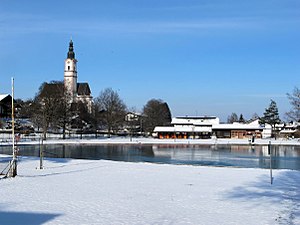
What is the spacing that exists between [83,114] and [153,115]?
25.2 m

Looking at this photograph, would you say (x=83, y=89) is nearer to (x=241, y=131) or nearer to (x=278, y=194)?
(x=241, y=131)

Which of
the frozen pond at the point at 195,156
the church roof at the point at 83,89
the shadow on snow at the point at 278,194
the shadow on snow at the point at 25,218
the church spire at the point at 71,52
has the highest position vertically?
the church spire at the point at 71,52

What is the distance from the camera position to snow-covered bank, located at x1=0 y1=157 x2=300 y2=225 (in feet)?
32.9

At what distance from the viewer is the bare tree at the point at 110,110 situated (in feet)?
260

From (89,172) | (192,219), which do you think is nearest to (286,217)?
(192,219)

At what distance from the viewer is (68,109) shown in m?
64.8

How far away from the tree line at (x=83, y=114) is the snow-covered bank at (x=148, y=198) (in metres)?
42.4

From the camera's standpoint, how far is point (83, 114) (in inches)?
2918

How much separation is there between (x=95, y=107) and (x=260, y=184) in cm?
6840

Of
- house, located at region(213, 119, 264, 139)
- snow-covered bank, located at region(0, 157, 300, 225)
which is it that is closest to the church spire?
house, located at region(213, 119, 264, 139)

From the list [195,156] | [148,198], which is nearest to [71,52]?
[195,156]

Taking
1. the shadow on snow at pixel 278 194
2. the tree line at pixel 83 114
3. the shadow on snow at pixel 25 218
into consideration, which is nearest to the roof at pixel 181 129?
the tree line at pixel 83 114

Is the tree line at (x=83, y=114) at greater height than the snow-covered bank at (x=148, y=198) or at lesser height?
greater

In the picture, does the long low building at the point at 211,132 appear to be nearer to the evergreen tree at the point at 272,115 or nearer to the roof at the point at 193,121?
the roof at the point at 193,121
